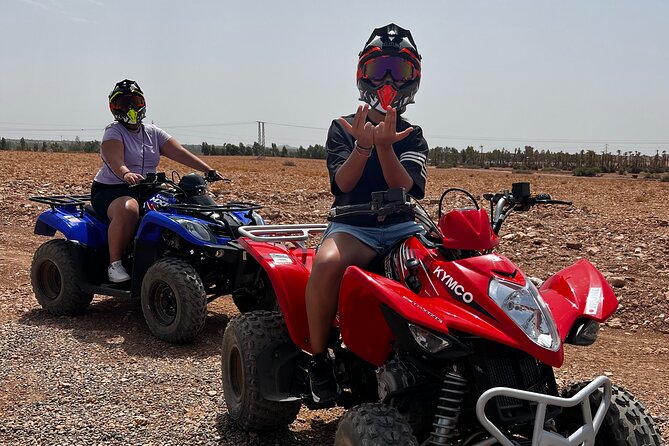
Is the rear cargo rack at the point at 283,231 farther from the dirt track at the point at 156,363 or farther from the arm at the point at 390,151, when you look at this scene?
the arm at the point at 390,151

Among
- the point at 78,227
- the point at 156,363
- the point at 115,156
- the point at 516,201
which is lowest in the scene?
the point at 156,363

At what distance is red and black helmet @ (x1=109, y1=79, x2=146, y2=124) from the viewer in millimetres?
6566

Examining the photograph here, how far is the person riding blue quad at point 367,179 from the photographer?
3305 mm

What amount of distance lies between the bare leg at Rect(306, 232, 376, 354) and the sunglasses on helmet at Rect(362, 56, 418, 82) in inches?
31.8

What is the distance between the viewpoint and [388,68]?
11.1 ft

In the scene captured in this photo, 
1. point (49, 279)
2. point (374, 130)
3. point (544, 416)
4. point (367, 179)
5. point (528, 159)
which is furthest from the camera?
point (528, 159)

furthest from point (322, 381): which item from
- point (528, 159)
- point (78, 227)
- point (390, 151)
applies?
point (528, 159)

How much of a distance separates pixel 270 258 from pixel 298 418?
1088mm

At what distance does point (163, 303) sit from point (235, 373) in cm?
201

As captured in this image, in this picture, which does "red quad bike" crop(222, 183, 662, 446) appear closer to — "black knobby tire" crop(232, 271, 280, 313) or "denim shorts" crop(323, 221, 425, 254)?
"denim shorts" crop(323, 221, 425, 254)

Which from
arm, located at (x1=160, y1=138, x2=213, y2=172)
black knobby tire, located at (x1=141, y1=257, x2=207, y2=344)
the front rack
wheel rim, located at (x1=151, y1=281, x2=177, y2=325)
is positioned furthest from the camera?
arm, located at (x1=160, y1=138, x2=213, y2=172)

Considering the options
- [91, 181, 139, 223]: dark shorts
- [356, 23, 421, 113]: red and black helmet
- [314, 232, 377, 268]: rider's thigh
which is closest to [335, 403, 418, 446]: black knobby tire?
[314, 232, 377, 268]: rider's thigh

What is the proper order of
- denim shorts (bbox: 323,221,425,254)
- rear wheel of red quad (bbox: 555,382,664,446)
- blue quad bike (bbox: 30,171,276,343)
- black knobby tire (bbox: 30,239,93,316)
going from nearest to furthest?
1. rear wheel of red quad (bbox: 555,382,664,446)
2. denim shorts (bbox: 323,221,425,254)
3. blue quad bike (bbox: 30,171,276,343)
4. black knobby tire (bbox: 30,239,93,316)

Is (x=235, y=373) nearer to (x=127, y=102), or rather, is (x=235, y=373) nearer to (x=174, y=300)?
(x=174, y=300)
